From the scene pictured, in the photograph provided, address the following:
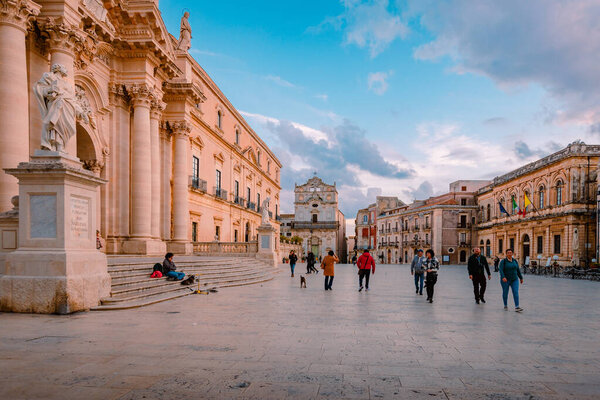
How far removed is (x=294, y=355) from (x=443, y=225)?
5987 centimetres

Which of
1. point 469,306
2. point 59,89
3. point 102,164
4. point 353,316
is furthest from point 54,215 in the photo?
point 469,306

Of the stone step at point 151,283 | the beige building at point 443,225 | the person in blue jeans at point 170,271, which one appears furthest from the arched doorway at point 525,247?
the person in blue jeans at point 170,271

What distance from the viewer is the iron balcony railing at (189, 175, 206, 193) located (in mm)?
24531

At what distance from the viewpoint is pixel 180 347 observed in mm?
5301

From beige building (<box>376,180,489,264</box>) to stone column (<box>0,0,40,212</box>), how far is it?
5798 centimetres

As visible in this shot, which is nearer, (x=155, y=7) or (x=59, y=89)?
(x=59, y=89)

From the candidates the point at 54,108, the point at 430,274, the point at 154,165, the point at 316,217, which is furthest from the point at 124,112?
the point at 316,217

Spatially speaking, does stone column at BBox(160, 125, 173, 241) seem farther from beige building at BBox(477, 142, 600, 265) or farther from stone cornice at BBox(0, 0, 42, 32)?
beige building at BBox(477, 142, 600, 265)

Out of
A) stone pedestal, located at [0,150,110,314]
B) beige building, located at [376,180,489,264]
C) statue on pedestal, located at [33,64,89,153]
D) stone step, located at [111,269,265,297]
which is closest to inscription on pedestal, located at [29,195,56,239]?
stone pedestal, located at [0,150,110,314]

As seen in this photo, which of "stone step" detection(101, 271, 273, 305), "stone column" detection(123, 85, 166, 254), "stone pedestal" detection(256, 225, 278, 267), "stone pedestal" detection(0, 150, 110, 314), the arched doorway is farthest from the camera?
the arched doorway

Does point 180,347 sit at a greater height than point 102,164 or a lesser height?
lesser

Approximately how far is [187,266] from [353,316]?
26.9 feet

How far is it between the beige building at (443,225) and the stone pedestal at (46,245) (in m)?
58.7

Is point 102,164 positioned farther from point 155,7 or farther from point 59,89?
point 59,89
